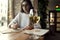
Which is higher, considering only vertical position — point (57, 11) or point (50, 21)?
point (57, 11)

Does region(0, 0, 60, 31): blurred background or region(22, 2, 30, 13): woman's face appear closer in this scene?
region(22, 2, 30, 13): woman's face

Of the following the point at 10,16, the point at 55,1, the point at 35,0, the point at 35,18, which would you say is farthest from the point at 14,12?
the point at 55,1

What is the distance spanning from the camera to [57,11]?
9.48 meters

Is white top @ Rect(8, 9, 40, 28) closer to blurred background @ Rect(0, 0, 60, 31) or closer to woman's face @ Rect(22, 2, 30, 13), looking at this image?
woman's face @ Rect(22, 2, 30, 13)

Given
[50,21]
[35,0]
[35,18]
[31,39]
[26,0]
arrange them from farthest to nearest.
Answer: [50,21]
[35,0]
[26,0]
[35,18]
[31,39]

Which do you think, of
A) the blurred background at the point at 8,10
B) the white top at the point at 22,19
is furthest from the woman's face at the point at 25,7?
the blurred background at the point at 8,10

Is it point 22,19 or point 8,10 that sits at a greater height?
point 8,10

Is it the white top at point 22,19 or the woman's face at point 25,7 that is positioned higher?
the woman's face at point 25,7

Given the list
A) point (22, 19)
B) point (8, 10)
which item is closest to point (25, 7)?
point (22, 19)

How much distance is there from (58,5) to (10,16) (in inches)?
193

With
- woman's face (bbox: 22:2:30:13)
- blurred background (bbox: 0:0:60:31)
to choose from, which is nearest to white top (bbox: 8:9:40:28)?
woman's face (bbox: 22:2:30:13)

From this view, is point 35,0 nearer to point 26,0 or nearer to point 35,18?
point 26,0

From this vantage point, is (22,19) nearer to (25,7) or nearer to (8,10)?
(25,7)

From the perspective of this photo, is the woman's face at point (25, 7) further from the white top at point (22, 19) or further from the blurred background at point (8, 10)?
the blurred background at point (8, 10)
